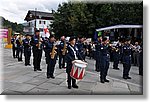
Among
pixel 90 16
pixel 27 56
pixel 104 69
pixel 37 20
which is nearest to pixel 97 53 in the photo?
pixel 104 69

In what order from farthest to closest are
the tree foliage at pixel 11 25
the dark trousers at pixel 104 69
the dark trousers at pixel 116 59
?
the dark trousers at pixel 116 59
the dark trousers at pixel 104 69
the tree foliage at pixel 11 25

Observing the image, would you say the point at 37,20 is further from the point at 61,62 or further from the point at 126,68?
the point at 126,68

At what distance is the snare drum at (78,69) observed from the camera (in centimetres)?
342

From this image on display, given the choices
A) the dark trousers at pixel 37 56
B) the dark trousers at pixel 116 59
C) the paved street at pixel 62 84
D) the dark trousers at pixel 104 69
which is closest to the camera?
the paved street at pixel 62 84

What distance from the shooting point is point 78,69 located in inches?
135

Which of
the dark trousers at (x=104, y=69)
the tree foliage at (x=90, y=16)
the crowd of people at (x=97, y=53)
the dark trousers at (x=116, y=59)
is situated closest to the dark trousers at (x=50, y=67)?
the crowd of people at (x=97, y=53)

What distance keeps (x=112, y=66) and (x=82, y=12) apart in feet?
3.44

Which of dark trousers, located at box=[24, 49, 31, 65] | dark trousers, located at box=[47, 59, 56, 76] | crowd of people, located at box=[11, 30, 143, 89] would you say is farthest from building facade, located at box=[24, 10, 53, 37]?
dark trousers, located at box=[24, 49, 31, 65]

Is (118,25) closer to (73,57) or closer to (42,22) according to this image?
(73,57)

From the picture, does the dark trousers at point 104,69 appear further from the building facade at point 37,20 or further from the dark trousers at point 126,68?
the building facade at point 37,20

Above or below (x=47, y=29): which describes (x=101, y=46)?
below

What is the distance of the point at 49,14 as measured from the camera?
3709 millimetres

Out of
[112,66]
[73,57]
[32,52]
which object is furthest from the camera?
[32,52]

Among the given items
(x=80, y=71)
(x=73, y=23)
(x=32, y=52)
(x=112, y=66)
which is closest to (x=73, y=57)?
(x=80, y=71)
